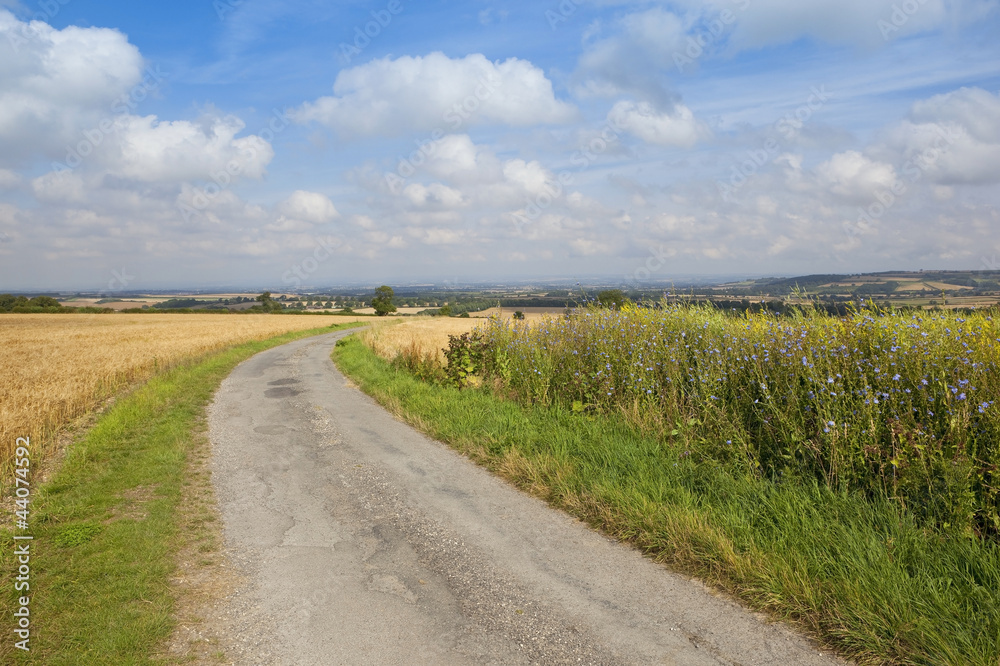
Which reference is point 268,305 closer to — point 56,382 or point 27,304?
point 27,304

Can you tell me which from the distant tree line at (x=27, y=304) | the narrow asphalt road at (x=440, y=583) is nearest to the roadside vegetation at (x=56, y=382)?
the narrow asphalt road at (x=440, y=583)

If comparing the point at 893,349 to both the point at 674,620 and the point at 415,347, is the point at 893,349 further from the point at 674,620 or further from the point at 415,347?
the point at 415,347

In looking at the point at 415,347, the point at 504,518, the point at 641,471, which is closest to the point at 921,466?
the point at 641,471

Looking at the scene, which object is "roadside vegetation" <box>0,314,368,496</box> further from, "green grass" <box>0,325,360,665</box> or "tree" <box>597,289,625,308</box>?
"tree" <box>597,289,625,308</box>

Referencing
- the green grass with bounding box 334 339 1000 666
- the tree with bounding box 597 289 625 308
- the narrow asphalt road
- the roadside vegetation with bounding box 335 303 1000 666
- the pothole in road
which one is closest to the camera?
the green grass with bounding box 334 339 1000 666

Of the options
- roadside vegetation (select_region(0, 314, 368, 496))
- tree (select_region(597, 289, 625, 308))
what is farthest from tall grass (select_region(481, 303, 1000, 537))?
roadside vegetation (select_region(0, 314, 368, 496))

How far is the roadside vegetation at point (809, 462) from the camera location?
3.58 m

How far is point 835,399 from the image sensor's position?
16.7 feet

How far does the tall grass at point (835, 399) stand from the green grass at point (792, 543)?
24 centimetres

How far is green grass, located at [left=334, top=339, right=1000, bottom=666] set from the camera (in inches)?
130

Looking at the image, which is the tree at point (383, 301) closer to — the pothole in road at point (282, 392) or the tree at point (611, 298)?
the pothole in road at point (282, 392)

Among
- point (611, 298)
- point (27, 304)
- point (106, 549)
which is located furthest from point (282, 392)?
point (27, 304)

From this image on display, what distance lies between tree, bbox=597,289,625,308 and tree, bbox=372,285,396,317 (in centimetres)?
7489

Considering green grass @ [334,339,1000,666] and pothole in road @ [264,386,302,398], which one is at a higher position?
green grass @ [334,339,1000,666]
